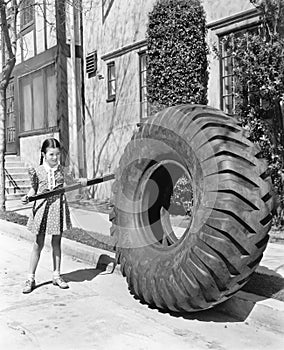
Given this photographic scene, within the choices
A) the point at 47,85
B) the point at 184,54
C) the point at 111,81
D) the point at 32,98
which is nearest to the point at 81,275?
the point at 184,54

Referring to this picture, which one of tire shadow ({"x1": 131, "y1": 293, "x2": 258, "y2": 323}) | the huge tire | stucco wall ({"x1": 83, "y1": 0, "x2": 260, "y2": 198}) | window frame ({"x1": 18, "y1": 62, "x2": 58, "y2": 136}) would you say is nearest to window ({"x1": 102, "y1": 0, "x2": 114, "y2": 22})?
stucco wall ({"x1": 83, "y1": 0, "x2": 260, "y2": 198})

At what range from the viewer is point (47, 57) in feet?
55.7

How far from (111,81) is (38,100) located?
16.6ft

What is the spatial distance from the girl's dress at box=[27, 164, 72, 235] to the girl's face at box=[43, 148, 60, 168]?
0.07m

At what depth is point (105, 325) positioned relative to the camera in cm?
426

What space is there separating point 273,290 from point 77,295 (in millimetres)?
2023

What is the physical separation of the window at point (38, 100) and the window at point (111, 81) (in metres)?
3.08

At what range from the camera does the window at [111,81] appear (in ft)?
45.7

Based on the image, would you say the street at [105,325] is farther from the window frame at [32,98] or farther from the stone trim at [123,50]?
the window frame at [32,98]

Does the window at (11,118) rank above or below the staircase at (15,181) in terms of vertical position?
above

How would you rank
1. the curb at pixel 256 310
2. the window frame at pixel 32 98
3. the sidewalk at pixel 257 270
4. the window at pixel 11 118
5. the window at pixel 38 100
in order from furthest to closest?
the window at pixel 11 118 → the window frame at pixel 32 98 → the window at pixel 38 100 → the sidewalk at pixel 257 270 → the curb at pixel 256 310

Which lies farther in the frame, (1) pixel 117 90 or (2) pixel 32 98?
(2) pixel 32 98

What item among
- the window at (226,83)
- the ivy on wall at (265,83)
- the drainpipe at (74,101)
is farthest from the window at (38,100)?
the ivy on wall at (265,83)

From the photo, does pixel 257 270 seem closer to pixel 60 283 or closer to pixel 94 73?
pixel 60 283
